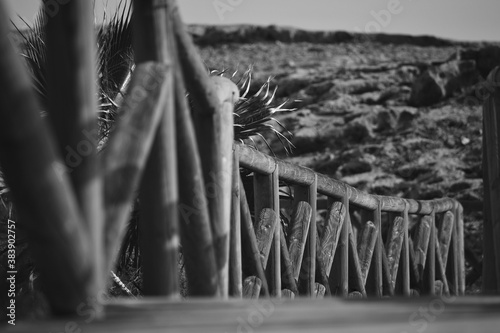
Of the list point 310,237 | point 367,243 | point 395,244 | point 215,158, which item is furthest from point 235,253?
point 395,244

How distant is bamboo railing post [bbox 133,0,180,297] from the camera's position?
2449mm

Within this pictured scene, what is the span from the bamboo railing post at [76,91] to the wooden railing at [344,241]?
6.30ft

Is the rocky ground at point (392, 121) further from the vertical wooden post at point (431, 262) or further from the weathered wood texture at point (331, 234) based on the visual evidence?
the weathered wood texture at point (331, 234)

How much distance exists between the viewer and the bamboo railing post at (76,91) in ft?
6.61

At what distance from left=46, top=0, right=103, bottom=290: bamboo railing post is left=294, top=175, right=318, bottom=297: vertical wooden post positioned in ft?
10.5

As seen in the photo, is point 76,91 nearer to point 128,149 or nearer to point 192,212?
point 128,149

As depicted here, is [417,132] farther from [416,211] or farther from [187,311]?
[187,311]

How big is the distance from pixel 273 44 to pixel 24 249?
2293 centimetres

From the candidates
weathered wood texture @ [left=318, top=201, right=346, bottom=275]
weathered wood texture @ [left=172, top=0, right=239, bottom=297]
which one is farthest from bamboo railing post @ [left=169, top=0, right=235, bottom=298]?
weathered wood texture @ [left=318, top=201, right=346, bottom=275]

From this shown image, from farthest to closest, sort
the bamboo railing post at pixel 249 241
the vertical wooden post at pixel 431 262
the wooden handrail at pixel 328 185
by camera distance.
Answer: the vertical wooden post at pixel 431 262 < the wooden handrail at pixel 328 185 < the bamboo railing post at pixel 249 241

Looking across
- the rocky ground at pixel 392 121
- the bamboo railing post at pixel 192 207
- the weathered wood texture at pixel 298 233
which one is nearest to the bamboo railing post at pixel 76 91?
the bamboo railing post at pixel 192 207

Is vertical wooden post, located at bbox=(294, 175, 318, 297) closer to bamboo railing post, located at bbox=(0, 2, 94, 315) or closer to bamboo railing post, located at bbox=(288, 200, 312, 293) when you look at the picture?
bamboo railing post, located at bbox=(288, 200, 312, 293)

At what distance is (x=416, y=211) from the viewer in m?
7.22

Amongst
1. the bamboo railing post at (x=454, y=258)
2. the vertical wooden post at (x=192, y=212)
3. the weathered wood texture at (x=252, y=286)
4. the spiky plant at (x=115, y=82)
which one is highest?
the spiky plant at (x=115, y=82)
